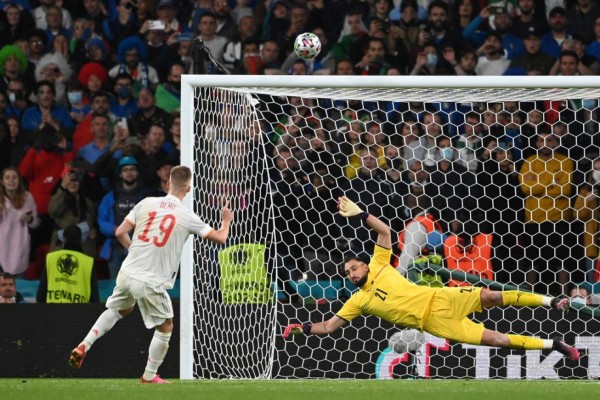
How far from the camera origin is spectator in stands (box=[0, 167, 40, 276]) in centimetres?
1222

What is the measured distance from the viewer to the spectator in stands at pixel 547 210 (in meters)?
10.7

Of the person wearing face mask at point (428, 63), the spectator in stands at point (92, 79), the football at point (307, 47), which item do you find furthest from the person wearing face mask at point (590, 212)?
the spectator in stands at point (92, 79)

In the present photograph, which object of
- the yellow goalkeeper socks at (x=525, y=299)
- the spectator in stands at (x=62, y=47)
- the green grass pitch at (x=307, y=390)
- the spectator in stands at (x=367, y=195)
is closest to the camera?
the green grass pitch at (x=307, y=390)

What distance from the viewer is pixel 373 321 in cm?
1045

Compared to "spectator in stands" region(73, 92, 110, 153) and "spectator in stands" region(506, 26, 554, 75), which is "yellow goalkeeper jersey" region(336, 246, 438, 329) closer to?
"spectator in stands" region(506, 26, 554, 75)

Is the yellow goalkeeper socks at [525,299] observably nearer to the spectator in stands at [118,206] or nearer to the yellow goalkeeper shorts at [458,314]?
the yellow goalkeeper shorts at [458,314]

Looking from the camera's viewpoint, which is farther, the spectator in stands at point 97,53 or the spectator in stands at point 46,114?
the spectator in stands at point 97,53

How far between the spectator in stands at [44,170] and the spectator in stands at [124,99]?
2.36ft

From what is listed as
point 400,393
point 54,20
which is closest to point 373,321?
point 400,393

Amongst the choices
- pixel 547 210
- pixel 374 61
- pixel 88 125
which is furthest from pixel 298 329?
pixel 88 125

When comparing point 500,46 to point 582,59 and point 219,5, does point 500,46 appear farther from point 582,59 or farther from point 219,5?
point 219,5

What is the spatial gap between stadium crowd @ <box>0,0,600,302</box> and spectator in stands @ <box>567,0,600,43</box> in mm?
20

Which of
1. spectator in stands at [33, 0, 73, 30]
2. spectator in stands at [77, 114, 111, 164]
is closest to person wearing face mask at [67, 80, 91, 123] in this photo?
spectator in stands at [77, 114, 111, 164]

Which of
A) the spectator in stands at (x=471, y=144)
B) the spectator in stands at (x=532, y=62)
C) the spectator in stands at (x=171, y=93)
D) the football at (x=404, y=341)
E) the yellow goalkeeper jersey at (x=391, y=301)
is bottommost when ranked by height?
the football at (x=404, y=341)
